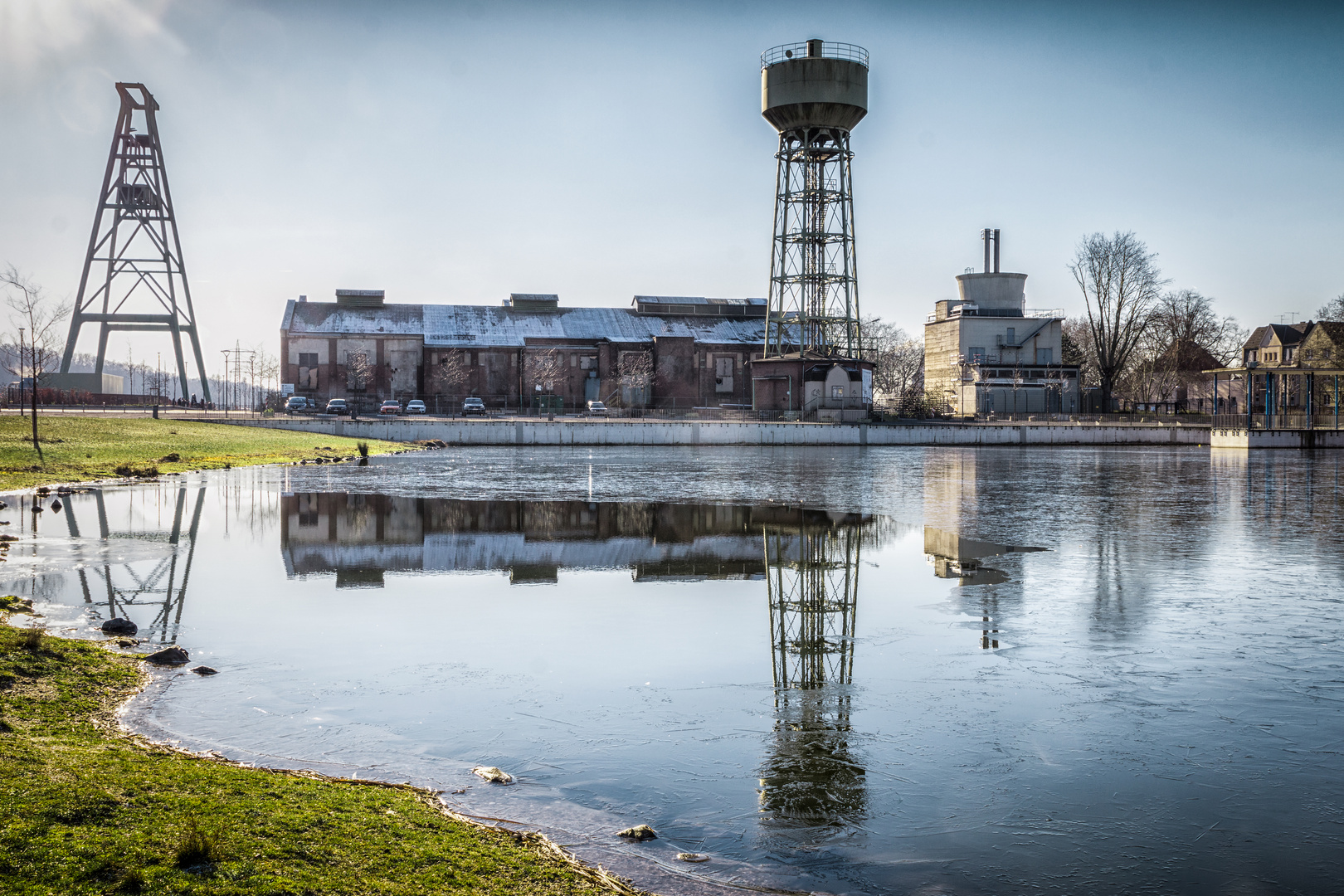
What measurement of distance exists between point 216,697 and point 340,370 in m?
74.8

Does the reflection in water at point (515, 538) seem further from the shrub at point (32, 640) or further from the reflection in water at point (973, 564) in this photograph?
the shrub at point (32, 640)

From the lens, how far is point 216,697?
7383 mm

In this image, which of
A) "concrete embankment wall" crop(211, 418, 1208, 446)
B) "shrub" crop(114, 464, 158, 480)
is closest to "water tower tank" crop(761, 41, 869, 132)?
"concrete embankment wall" crop(211, 418, 1208, 446)

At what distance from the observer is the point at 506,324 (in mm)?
83875

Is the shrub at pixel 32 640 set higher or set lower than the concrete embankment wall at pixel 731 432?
lower

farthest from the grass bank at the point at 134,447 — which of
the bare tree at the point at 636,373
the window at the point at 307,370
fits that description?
the bare tree at the point at 636,373

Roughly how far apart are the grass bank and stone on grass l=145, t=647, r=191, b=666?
17133 millimetres

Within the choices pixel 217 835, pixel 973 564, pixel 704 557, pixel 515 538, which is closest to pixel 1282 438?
pixel 973 564

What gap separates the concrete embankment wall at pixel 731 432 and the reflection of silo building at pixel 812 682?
4085 cm

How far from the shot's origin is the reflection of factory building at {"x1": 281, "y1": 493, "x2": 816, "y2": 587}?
539 inches

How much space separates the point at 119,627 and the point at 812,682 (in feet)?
20.6

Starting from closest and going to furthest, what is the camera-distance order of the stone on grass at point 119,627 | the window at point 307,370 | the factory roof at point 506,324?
1. the stone on grass at point 119,627
2. the window at point 307,370
3. the factory roof at point 506,324

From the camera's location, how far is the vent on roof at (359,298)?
270 feet

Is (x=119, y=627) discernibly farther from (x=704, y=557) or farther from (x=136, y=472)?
(x=136, y=472)
